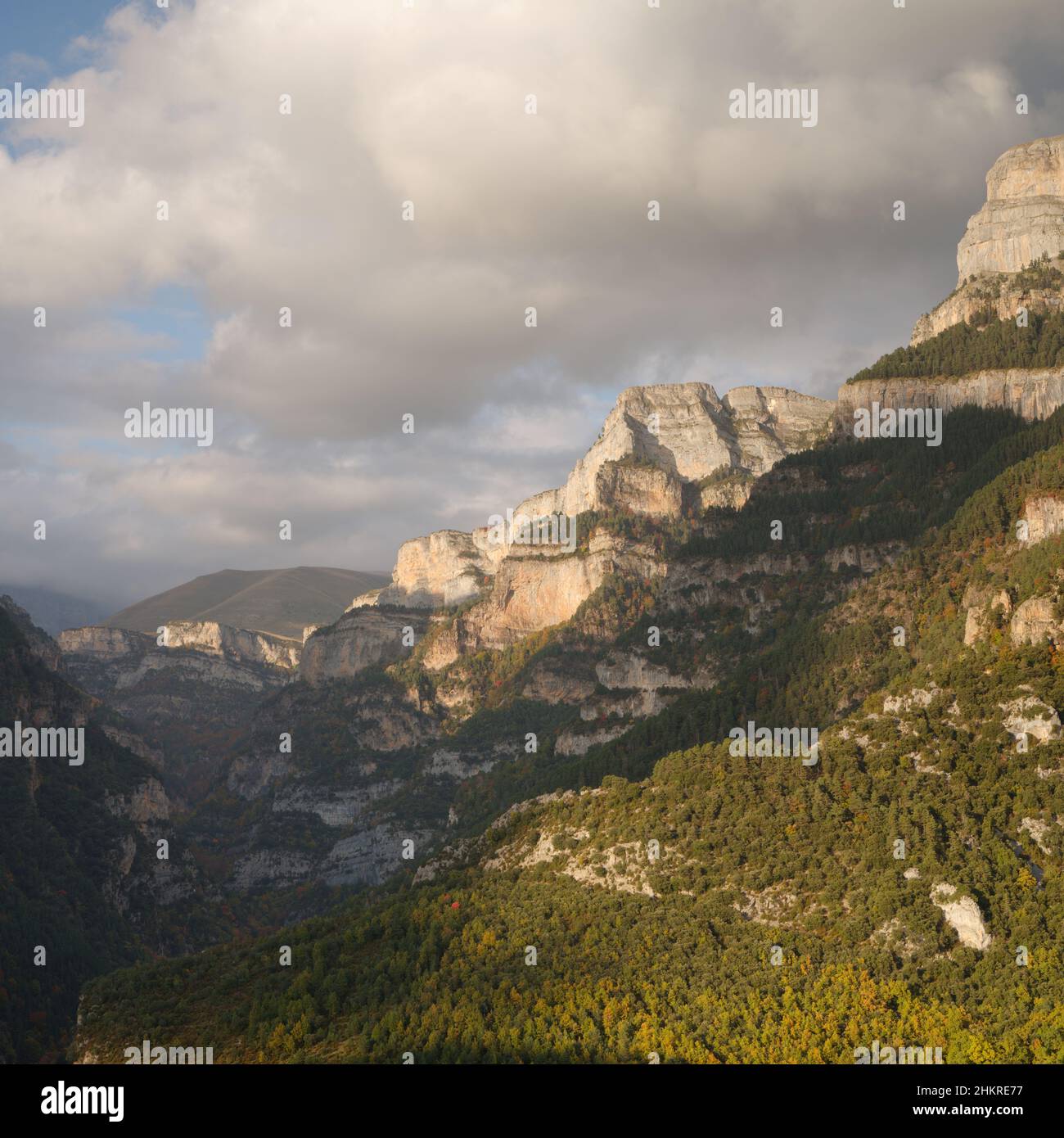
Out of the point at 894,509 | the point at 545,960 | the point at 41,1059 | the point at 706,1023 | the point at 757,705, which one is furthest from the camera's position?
the point at 894,509

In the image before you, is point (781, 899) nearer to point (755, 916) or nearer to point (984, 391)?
point (755, 916)

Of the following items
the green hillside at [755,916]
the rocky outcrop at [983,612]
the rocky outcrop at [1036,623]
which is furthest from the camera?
the rocky outcrop at [983,612]

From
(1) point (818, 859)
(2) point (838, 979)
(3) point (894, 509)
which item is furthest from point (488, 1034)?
(3) point (894, 509)

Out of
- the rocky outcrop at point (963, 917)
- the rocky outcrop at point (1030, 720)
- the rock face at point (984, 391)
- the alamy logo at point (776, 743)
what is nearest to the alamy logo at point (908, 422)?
the rock face at point (984, 391)
